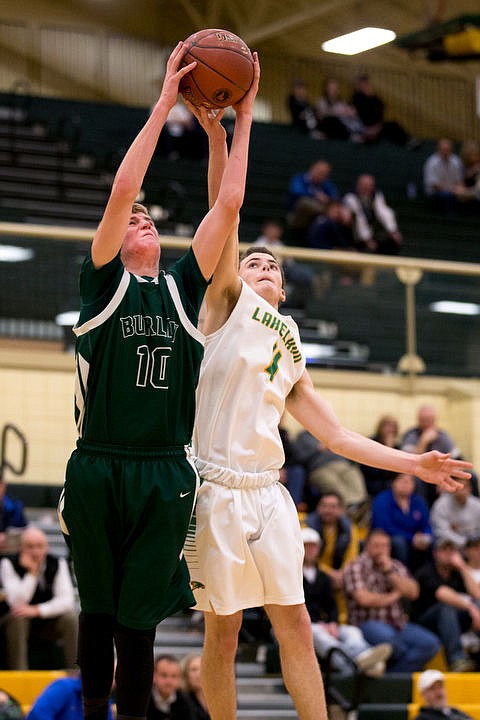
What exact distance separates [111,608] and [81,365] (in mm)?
876

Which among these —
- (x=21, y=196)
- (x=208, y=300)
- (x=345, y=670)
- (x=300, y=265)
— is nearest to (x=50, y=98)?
(x=21, y=196)

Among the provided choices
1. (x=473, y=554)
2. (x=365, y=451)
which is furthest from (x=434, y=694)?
(x=365, y=451)

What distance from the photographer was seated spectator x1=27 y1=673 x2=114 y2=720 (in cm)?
802

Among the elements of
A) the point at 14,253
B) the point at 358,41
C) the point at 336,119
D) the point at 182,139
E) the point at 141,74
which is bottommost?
the point at 14,253

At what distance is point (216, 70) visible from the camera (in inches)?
191

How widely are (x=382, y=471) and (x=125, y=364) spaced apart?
8.77 metres

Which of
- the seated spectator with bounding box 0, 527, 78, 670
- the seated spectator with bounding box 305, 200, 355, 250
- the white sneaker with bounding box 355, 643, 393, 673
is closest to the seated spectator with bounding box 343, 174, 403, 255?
the seated spectator with bounding box 305, 200, 355, 250

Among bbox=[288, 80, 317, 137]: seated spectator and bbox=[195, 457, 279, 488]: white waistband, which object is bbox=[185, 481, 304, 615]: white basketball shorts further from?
bbox=[288, 80, 317, 137]: seated spectator

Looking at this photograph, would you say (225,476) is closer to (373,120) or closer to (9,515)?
(9,515)

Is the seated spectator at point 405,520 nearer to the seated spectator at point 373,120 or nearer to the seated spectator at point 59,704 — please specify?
the seated spectator at point 59,704

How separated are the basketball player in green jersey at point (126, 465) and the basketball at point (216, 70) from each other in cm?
5

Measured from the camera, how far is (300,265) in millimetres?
13977

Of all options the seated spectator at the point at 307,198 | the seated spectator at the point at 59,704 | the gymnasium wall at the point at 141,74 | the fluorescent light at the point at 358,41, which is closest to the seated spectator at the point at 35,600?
the seated spectator at the point at 59,704

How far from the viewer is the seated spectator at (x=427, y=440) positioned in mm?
13211
